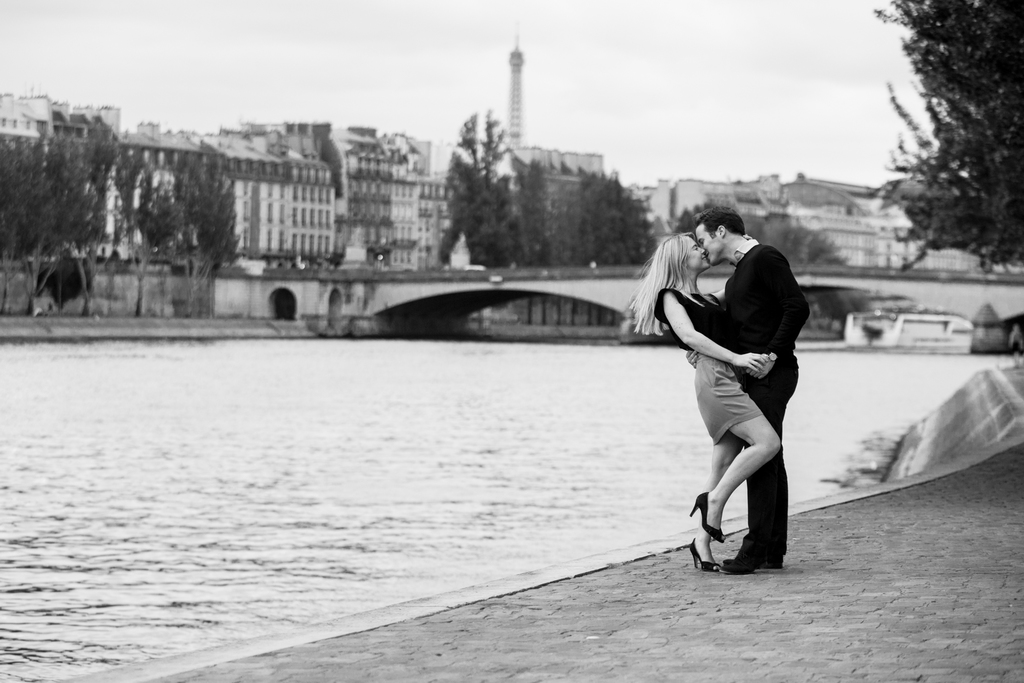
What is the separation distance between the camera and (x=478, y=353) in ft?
242

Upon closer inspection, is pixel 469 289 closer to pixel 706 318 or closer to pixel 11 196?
pixel 11 196

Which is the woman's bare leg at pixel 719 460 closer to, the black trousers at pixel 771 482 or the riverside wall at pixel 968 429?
the black trousers at pixel 771 482

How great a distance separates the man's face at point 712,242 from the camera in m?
9.01

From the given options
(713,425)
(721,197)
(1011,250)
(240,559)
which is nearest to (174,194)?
(1011,250)

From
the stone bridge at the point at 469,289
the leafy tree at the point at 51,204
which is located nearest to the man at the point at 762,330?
the leafy tree at the point at 51,204

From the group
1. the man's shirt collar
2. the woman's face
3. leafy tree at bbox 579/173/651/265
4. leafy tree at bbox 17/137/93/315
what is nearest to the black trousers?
the man's shirt collar

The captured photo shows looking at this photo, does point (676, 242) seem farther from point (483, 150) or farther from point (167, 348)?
point (483, 150)

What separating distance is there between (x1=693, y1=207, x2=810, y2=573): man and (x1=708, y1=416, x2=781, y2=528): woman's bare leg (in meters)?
0.11

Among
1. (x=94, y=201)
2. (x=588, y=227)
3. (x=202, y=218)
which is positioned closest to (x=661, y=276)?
(x=94, y=201)

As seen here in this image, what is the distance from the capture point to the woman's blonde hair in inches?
348

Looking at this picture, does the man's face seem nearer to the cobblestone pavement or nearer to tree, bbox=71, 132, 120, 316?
the cobblestone pavement

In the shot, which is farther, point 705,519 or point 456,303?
point 456,303

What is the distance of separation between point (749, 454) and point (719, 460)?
0.68 feet

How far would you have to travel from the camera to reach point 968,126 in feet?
87.6
